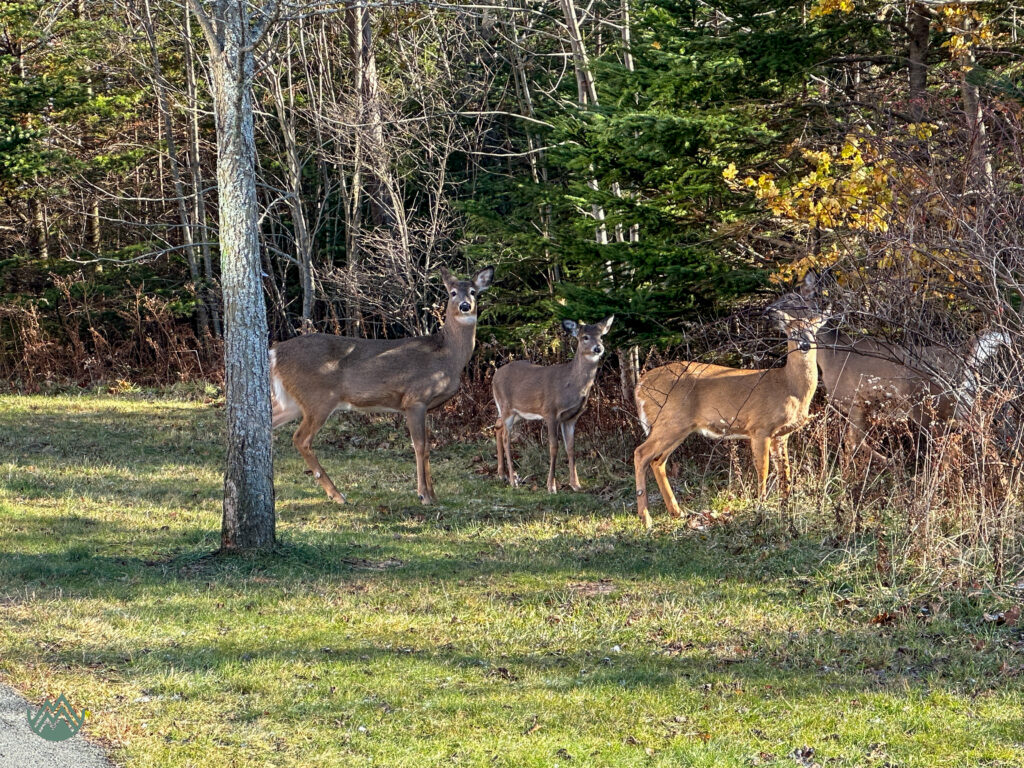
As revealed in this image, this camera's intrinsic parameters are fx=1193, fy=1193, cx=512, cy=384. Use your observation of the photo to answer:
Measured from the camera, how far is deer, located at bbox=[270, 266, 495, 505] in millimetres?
11727

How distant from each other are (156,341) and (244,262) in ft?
46.9

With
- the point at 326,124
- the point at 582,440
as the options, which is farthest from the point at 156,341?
the point at 582,440

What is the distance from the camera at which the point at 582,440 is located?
1395 centimetres

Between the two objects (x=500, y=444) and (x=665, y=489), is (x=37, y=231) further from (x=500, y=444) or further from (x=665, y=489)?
(x=665, y=489)

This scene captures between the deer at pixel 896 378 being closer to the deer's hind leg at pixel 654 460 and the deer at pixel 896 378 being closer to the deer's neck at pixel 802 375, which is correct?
the deer's neck at pixel 802 375

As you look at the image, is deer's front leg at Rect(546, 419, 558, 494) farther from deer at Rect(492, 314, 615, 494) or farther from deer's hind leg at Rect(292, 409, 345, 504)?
deer's hind leg at Rect(292, 409, 345, 504)

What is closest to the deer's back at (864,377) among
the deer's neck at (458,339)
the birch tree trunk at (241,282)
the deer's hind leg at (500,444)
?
the deer's hind leg at (500,444)

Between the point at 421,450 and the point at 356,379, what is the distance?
Result: 1.06 meters

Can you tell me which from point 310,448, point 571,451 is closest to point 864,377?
point 571,451

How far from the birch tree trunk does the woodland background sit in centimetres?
30

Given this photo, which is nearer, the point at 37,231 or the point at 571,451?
the point at 571,451

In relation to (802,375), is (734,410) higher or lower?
lower

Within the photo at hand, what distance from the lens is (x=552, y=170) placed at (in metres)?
21.0

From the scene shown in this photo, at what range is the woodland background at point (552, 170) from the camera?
928cm
